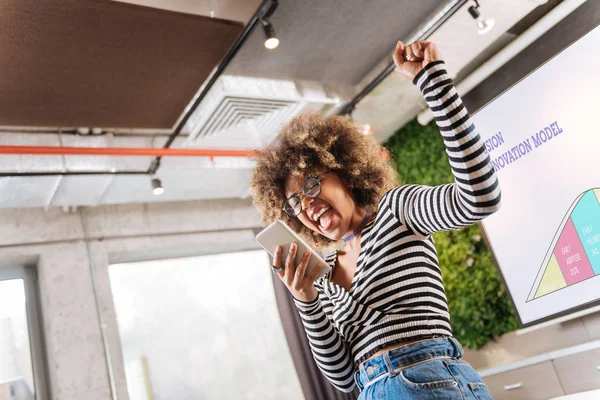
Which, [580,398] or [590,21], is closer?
[580,398]

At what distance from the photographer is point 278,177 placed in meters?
1.64

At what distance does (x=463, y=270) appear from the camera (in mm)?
4543

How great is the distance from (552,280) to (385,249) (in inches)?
111

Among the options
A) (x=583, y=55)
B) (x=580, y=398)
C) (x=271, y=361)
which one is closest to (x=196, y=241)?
(x=271, y=361)

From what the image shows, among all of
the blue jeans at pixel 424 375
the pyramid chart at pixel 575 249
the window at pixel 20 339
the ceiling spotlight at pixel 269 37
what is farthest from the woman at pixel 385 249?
the window at pixel 20 339

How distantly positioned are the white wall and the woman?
10.2 feet

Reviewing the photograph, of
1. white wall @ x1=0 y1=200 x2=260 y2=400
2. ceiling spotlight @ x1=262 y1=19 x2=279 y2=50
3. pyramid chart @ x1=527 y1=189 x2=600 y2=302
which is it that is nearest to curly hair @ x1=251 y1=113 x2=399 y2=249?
ceiling spotlight @ x1=262 y1=19 x2=279 y2=50

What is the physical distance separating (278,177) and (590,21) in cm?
269

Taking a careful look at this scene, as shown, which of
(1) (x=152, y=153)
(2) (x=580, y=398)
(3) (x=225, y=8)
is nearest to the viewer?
(2) (x=580, y=398)

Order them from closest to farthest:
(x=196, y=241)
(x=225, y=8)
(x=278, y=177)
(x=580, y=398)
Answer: (x=278, y=177) < (x=580, y=398) < (x=225, y=8) < (x=196, y=241)

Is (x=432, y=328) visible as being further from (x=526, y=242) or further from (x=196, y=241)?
(x=196, y=241)

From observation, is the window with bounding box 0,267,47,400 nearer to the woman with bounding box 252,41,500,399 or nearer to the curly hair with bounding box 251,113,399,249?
the curly hair with bounding box 251,113,399,249

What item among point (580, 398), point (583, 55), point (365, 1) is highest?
point (365, 1)

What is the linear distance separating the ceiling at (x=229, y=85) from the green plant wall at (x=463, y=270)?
1.33 feet
